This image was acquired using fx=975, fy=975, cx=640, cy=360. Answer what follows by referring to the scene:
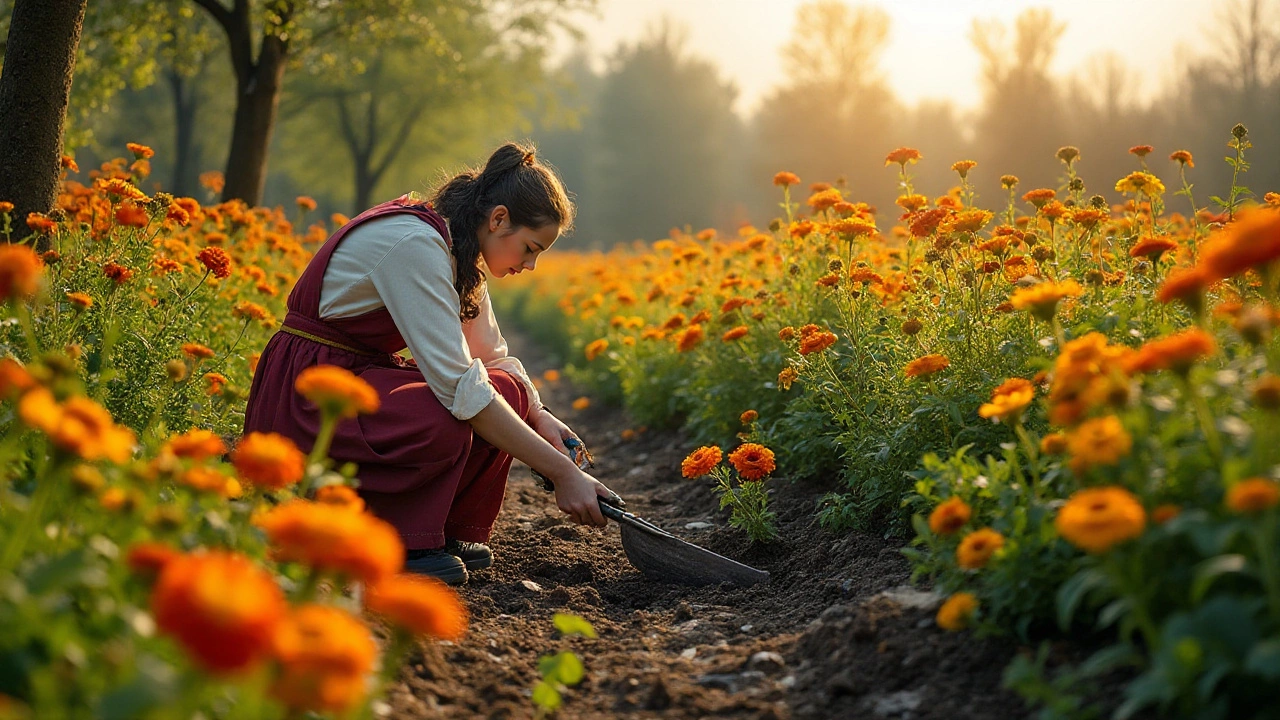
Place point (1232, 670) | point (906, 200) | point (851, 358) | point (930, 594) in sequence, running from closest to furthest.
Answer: point (1232, 670), point (930, 594), point (906, 200), point (851, 358)

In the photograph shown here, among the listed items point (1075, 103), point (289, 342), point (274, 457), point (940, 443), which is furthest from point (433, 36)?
point (1075, 103)

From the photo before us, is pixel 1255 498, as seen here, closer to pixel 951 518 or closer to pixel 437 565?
pixel 951 518

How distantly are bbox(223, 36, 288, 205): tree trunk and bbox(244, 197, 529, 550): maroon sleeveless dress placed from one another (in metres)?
4.92

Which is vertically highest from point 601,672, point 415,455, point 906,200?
point 906,200

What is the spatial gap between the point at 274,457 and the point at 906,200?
2412 mm

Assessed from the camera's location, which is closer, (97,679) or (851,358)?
(97,679)

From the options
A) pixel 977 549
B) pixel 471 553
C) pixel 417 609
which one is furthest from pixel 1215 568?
pixel 471 553

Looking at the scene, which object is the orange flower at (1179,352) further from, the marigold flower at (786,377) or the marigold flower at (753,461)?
Answer: the marigold flower at (786,377)

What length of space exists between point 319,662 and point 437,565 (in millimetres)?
1804

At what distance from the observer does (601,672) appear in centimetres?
225

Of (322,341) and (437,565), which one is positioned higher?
(322,341)

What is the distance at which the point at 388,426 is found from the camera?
276 cm

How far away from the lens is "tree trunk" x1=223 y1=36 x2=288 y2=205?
740cm

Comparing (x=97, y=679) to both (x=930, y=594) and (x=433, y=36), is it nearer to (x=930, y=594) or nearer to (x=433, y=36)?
(x=930, y=594)
